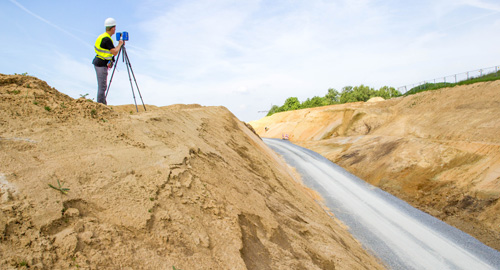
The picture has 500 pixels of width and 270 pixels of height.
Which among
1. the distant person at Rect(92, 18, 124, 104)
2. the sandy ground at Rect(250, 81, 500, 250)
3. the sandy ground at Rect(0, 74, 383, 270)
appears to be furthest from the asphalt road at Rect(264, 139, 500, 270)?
the distant person at Rect(92, 18, 124, 104)

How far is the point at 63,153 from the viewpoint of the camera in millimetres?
5699

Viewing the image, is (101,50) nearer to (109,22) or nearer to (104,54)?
(104,54)

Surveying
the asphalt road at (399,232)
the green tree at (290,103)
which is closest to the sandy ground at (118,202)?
the asphalt road at (399,232)

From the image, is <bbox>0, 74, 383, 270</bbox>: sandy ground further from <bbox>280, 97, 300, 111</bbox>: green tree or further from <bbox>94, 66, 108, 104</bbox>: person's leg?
<bbox>280, 97, 300, 111</bbox>: green tree

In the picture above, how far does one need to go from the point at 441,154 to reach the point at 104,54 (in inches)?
864

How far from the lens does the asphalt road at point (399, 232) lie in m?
12.7

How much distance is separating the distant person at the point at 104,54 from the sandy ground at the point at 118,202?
1.96 m

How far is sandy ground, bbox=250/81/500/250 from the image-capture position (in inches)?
687

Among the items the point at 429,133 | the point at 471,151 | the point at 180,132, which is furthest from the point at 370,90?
the point at 180,132

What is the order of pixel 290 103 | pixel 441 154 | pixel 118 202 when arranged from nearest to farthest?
pixel 118 202 → pixel 441 154 → pixel 290 103

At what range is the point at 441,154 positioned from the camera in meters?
22.4

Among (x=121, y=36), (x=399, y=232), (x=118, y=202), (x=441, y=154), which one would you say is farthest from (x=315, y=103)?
(x=118, y=202)

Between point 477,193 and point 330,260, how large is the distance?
14.3 m

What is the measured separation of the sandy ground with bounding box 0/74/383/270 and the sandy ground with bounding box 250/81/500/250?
41.9 feet
